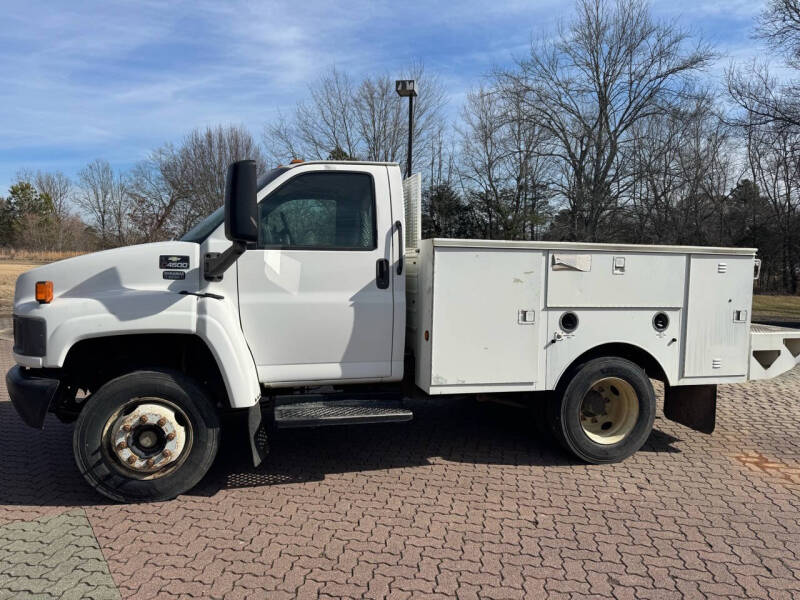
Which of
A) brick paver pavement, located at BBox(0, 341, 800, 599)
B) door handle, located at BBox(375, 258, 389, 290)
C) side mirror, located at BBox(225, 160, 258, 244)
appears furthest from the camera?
door handle, located at BBox(375, 258, 389, 290)

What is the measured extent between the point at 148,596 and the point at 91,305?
1.84m

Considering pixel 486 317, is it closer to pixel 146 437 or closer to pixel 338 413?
pixel 338 413

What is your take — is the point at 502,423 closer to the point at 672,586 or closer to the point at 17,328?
the point at 672,586

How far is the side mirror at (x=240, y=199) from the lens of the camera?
3.47 m

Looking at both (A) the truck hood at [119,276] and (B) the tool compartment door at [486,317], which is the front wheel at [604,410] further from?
(A) the truck hood at [119,276]

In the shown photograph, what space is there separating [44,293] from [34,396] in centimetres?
67

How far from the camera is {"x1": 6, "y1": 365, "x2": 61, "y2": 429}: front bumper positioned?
3760mm

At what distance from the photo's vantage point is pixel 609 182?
2702cm

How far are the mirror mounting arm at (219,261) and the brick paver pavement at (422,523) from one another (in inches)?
60.8

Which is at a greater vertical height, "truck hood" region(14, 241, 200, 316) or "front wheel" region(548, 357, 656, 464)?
"truck hood" region(14, 241, 200, 316)

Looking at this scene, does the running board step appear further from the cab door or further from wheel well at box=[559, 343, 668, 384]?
wheel well at box=[559, 343, 668, 384]

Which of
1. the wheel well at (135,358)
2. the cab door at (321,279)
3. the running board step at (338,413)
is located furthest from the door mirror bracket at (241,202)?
the running board step at (338,413)

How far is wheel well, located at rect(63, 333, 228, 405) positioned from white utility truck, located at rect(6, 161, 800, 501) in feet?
0.05

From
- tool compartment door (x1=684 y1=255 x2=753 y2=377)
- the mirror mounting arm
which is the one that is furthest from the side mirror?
tool compartment door (x1=684 y1=255 x2=753 y2=377)
